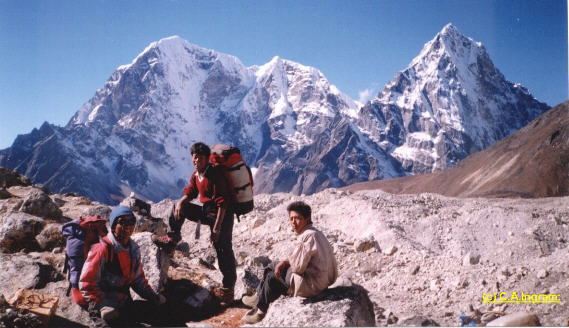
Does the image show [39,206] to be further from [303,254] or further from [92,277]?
[303,254]

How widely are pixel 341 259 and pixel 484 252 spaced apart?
13.4 ft

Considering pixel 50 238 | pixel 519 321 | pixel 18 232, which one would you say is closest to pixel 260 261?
pixel 50 238

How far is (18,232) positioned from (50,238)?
21.4 inches

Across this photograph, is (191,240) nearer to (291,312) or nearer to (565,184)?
(291,312)

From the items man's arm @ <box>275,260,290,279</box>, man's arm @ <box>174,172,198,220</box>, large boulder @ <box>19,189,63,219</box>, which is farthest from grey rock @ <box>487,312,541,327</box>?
large boulder @ <box>19,189,63,219</box>

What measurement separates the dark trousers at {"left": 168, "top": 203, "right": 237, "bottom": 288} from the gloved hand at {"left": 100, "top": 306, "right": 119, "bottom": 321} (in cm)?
157

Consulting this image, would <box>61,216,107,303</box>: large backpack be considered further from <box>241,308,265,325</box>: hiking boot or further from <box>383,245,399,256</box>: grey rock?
<box>383,245,399,256</box>: grey rock

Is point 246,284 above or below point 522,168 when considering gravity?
below

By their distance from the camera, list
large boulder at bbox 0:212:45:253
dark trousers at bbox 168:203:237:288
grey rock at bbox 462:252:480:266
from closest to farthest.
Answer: dark trousers at bbox 168:203:237:288, large boulder at bbox 0:212:45:253, grey rock at bbox 462:252:480:266

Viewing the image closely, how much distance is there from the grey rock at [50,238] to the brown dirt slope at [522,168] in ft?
196

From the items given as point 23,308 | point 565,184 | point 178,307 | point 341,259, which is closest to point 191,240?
point 341,259

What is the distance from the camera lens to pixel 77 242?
212 inches

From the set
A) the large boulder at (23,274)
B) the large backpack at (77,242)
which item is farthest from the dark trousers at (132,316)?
the large boulder at (23,274)

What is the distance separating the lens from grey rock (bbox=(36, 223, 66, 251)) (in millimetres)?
7941
